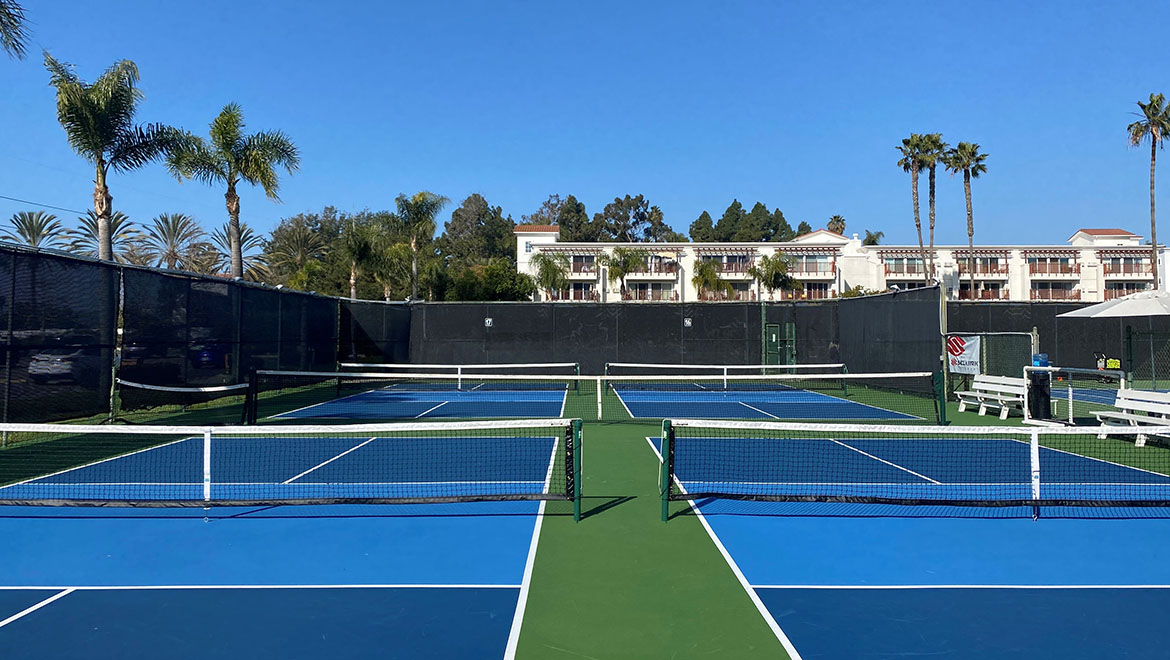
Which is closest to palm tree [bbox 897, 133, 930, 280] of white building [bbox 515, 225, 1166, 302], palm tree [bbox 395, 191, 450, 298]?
white building [bbox 515, 225, 1166, 302]

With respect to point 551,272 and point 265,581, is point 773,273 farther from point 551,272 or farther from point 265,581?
point 265,581

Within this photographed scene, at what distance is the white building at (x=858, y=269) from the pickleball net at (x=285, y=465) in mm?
46793

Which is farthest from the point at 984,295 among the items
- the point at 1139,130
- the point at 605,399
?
the point at 605,399

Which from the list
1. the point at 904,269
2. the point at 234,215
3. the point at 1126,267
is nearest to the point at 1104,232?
the point at 1126,267

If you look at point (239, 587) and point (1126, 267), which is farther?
point (1126, 267)

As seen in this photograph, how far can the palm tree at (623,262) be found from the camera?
52.1 meters

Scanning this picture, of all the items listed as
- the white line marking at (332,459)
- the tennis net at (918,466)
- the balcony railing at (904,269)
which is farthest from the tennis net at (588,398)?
the balcony railing at (904,269)

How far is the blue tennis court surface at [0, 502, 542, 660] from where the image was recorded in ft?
13.3

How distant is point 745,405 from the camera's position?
1695cm

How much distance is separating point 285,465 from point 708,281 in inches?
1880

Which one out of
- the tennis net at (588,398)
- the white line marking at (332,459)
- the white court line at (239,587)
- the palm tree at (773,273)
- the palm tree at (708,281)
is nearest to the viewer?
the white court line at (239,587)

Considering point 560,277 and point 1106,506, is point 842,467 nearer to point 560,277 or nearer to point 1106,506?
point 1106,506

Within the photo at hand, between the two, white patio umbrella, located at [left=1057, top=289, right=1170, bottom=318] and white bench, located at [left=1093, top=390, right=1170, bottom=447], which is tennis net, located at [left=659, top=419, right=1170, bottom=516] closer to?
white bench, located at [left=1093, top=390, right=1170, bottom=447]

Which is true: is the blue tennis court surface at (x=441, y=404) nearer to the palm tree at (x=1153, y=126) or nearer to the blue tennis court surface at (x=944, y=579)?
the blue tennis court surface at (x=944, y=579)
